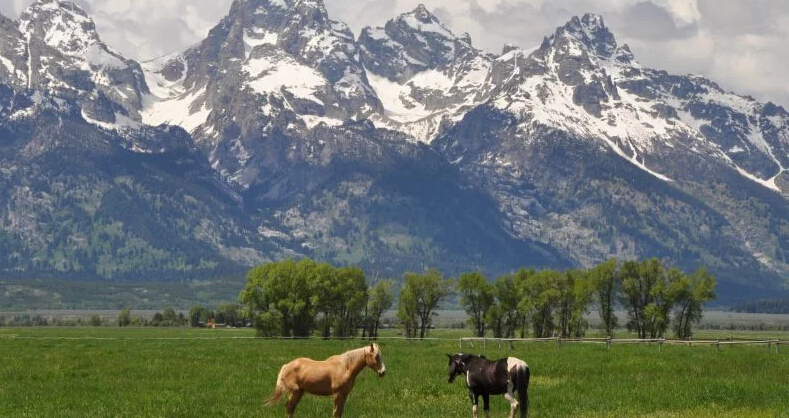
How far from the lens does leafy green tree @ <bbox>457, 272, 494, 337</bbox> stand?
526ft

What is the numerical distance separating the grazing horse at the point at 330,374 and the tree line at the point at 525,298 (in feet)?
361

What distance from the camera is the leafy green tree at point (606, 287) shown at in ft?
495

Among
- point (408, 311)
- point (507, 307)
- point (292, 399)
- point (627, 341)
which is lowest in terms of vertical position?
point (292, 399)

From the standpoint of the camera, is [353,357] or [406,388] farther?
[406,388]

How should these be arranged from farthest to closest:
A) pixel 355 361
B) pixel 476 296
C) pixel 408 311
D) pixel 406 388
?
pixel 408 311 → pixel 476 296 → pixel 406 388 → pixel 355 361

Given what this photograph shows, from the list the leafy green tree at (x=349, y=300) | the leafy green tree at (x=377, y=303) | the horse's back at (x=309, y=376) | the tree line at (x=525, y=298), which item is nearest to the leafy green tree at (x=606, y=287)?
A: the tree line at (x=525, y=298)

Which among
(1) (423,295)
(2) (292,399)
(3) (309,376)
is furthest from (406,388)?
(1) (423,295)

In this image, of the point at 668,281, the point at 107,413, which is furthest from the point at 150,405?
the point at 668,281

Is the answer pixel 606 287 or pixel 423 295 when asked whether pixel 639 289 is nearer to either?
pixel 606 287

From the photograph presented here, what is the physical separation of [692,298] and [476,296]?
3139 centimetres

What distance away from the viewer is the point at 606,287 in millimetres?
151875

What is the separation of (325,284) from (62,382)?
314ft

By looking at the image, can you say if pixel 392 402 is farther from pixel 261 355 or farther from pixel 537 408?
pixel 261 355

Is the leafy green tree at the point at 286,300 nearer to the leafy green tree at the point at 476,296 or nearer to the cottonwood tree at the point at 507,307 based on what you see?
the leafy green tree at the point at 476,296
